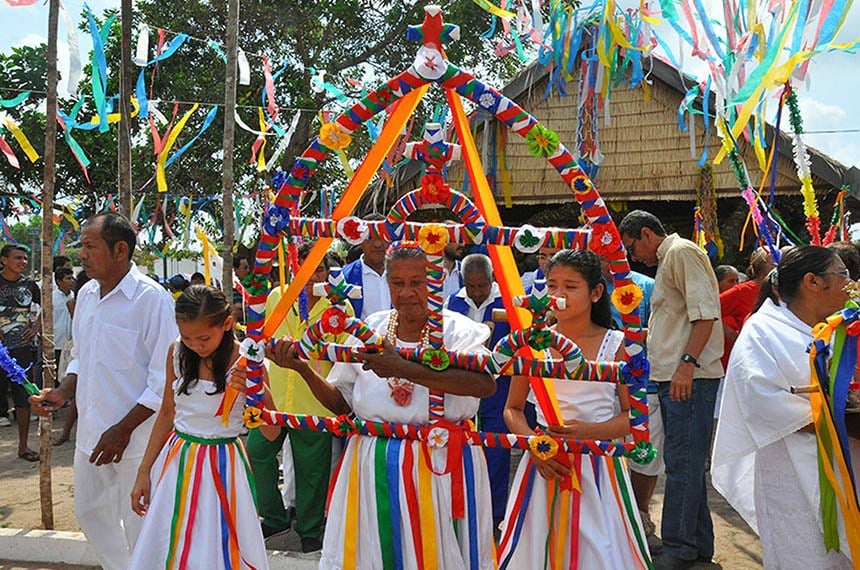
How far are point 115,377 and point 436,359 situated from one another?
1809 mm

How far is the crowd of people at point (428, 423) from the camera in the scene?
2732mm

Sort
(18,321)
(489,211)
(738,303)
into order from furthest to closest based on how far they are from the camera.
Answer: (18,321), (738,303), (489,211)

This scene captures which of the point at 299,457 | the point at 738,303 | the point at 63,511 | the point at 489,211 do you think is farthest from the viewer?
the point at 738,303

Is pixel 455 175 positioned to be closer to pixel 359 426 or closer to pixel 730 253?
pixel 730 253

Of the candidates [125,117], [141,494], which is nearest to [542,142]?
[141,494]

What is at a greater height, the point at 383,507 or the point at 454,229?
the point at 454,229

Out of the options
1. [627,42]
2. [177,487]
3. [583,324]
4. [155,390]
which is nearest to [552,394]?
[583,324]

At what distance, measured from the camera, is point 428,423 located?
9.05 feet

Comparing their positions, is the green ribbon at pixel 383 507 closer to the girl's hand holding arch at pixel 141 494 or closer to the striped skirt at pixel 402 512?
the striped skirt at pixel 402 512

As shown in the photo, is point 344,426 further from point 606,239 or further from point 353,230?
point 606,239

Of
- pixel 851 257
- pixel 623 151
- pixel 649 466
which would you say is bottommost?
pixel 649 466

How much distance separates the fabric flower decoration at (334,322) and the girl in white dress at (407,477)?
0.50 ft

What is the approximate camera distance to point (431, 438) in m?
2.66

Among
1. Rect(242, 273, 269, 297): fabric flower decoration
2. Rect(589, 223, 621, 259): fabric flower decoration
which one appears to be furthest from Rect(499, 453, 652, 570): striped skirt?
Rect(242, 273, 269, 297): fabric flower decoration
